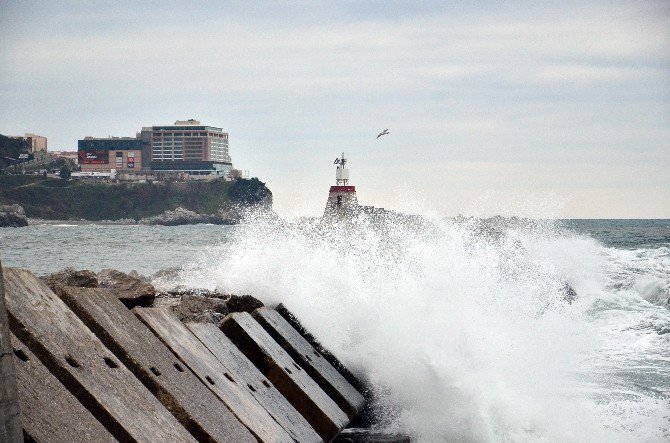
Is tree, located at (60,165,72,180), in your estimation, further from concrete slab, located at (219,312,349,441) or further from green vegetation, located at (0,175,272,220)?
concrete slab, located at (219,312,349,441)

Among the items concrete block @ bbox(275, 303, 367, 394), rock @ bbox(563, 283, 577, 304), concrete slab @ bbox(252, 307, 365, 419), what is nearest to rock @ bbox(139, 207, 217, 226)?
rock @ bbox(563, 283, 577, 304)

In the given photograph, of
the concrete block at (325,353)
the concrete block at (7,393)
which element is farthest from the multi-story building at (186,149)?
the concrete block at (7,393)

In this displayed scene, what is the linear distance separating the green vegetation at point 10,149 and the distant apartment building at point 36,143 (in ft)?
47.5

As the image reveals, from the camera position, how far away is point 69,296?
6.18 meters

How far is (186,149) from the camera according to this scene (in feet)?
610

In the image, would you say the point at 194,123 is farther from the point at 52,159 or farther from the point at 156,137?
the point at 52,159

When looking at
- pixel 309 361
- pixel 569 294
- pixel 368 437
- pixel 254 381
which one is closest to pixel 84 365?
pixel 254 381

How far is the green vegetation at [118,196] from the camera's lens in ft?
365

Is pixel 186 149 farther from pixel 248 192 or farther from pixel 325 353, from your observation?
pixel 325 353

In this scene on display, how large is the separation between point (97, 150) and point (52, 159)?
30.9 metres

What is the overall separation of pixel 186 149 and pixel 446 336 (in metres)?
178

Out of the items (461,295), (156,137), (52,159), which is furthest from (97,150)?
(461,295)

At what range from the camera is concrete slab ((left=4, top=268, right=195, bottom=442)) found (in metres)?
5.42

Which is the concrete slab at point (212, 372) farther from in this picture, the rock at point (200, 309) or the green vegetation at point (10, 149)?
the green vegetation at point (10, 149)
